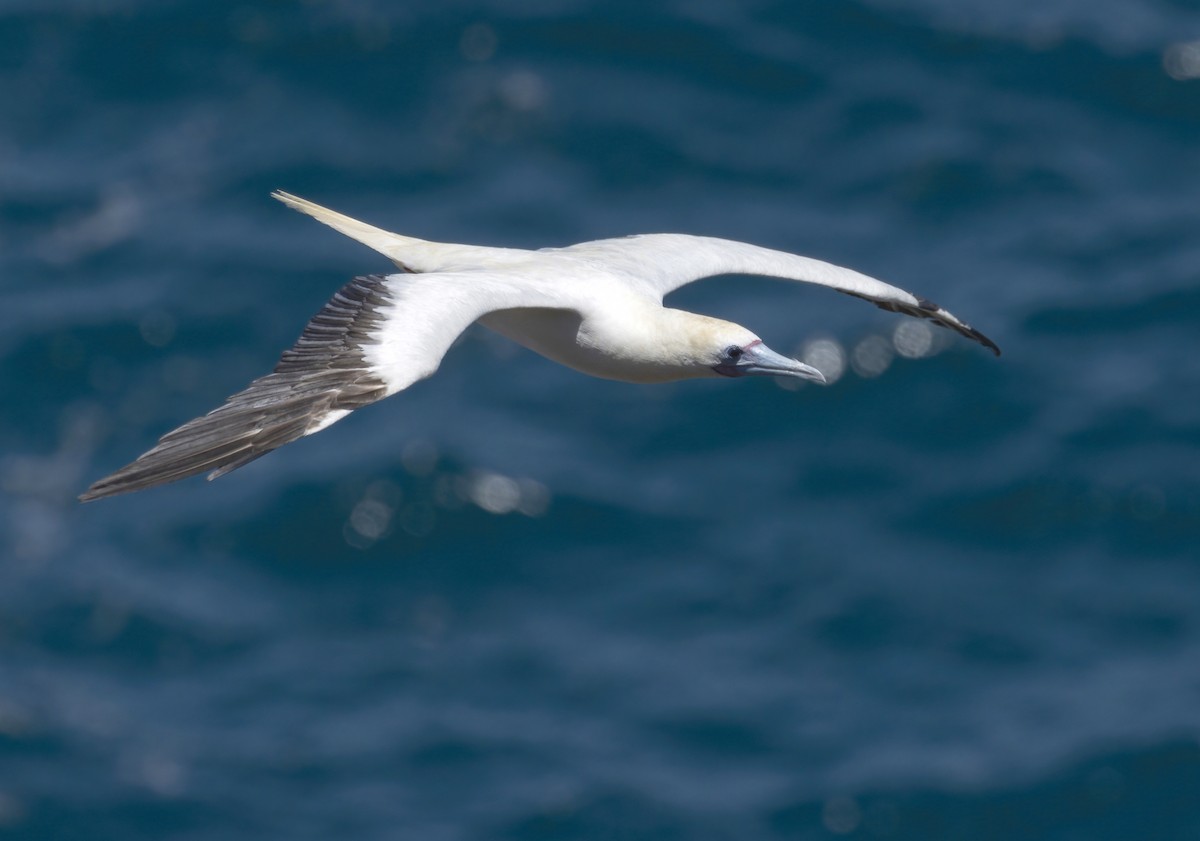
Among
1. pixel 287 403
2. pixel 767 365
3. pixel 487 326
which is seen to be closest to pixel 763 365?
pixel 767 365

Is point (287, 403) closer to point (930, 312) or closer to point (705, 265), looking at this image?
point (705, 265)

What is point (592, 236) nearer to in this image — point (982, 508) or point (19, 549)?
point (982, 508)

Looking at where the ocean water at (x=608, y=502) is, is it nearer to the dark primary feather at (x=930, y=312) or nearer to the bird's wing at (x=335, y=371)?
the dark primary feather at (x=930, y=312)

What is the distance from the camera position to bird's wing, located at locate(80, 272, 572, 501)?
388 inches

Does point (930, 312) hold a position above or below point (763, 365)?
above

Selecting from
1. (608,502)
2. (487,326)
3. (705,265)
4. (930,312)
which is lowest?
(487,326)

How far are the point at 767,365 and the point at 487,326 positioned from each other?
190 centimetres

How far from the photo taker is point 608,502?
2625cm

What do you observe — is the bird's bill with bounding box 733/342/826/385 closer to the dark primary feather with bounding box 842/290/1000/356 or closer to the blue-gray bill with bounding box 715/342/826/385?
the blue-gray bill with bounding box 715/342/826/385

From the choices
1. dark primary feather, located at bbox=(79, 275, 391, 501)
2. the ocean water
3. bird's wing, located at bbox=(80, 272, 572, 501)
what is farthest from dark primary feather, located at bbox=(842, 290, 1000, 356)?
the ocean water

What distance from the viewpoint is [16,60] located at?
2930 centimetres

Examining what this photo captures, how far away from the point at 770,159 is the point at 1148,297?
226 inches

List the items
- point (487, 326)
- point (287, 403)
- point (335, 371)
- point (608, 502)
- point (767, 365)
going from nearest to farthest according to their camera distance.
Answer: point (287, 403) → point (335, 371) → point (767, 365) → point (487, 326) → point (608, 502)

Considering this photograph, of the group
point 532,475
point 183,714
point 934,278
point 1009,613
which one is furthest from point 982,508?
point 183,714
